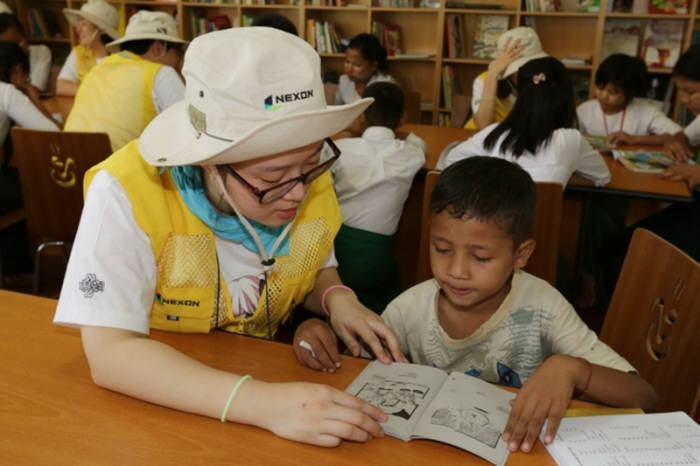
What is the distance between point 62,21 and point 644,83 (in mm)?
5221

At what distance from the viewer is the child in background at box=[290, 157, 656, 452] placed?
1.27 m

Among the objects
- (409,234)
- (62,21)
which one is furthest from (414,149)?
(62,21)

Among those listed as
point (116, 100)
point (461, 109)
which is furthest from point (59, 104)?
point (461, 109)

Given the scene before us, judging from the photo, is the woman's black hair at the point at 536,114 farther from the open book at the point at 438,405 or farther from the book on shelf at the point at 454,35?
the book on shelf at the point at 454,35

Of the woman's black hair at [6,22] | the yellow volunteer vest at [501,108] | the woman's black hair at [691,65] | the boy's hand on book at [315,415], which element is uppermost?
the woman's black hair at [6,22]

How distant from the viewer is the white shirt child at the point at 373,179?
2.19 meters

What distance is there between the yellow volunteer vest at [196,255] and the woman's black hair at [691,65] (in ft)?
7.58

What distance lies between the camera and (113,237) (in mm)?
973

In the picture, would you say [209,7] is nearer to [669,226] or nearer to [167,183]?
[669,226]

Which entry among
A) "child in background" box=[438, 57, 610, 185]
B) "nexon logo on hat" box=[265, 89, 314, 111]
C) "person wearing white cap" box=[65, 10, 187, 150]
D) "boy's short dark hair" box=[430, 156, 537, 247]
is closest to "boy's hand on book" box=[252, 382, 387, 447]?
"nexon logo on hat" box=[265, 89, 314, 111]

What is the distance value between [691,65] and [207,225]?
267cm

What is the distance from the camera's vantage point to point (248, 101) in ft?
3.06

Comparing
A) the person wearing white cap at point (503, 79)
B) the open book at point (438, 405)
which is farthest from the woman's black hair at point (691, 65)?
the open book at point (438, 405)

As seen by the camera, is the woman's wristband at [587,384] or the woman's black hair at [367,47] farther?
the woman's black hair at [367,47]
